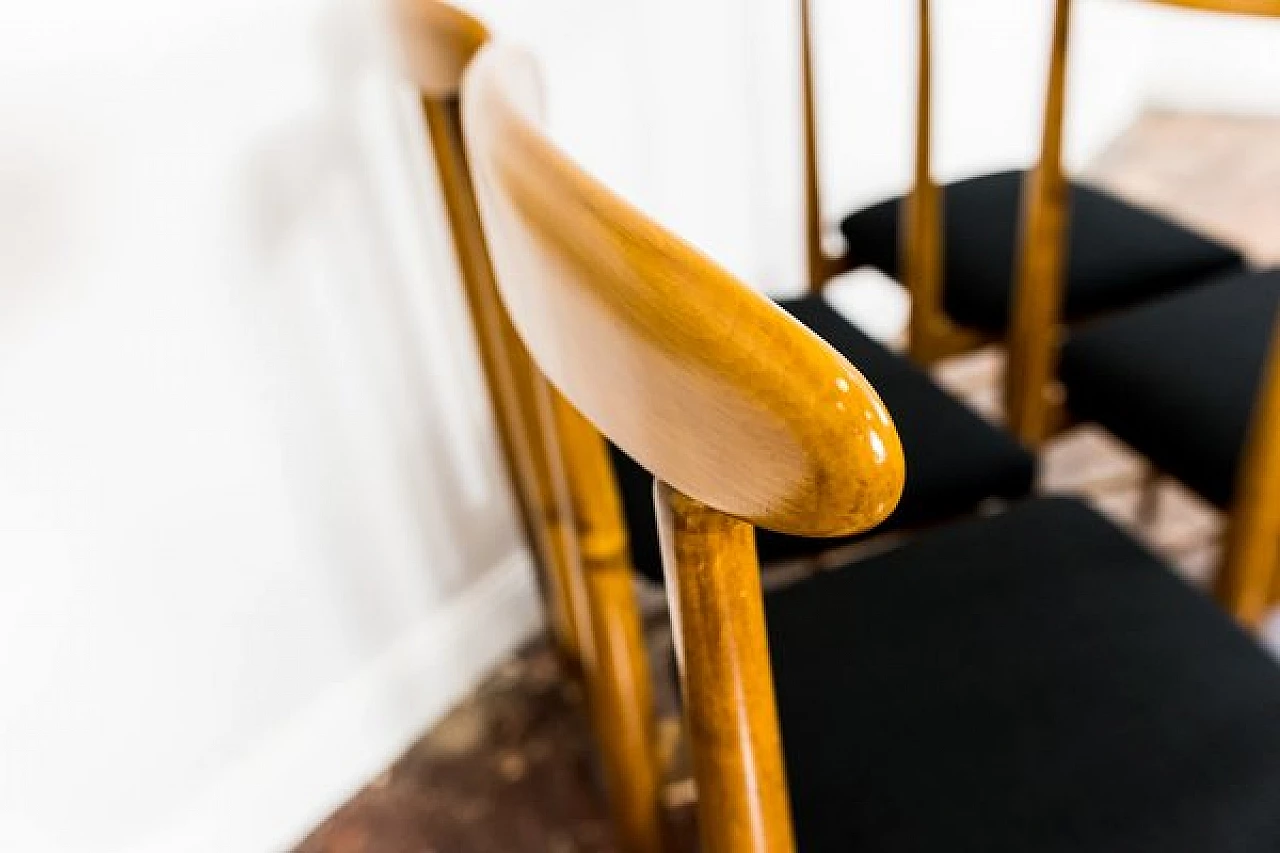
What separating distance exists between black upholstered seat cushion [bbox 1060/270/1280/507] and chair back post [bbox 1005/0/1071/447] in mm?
72

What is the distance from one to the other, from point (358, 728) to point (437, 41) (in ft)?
2.87

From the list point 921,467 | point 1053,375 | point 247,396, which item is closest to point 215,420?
point 247,396

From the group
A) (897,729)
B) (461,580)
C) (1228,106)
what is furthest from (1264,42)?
(897,729)

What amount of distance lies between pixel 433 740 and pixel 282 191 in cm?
74

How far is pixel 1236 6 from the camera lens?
37.4 inches

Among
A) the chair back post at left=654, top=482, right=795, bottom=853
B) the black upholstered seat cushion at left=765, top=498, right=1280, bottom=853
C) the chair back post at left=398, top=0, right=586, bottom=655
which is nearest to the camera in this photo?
the chair back post at left=654, top=482, right=795, bottom=853

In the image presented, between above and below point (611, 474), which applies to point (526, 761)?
below

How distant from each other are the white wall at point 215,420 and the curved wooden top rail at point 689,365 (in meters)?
0.60

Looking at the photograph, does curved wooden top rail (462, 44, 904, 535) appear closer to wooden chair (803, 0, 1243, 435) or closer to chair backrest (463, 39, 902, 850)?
chair backrest (463, 39, 902, 850)

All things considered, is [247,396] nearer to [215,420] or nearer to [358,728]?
[215,420]

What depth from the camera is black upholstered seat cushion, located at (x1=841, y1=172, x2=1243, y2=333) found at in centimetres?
132

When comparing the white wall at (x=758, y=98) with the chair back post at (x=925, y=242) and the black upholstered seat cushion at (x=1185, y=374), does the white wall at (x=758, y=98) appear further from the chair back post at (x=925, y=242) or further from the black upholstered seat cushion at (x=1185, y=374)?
the black upholstered seat cushion at (x=1185, y=374)

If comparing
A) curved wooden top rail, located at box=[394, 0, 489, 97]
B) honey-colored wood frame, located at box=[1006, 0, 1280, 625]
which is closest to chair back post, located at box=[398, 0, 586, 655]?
curved wooden top rail, located at box=[394, 0, 489, 97]

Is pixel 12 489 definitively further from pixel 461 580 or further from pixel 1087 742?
pixel 1087 742
